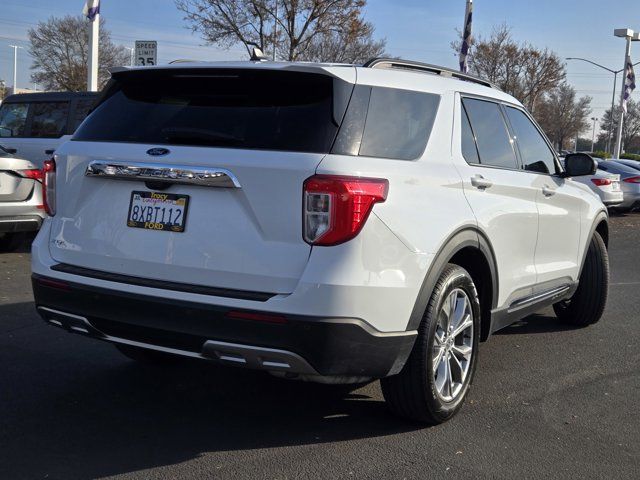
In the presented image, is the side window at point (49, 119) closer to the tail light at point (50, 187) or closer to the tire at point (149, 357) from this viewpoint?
the tire at point (149, 357)

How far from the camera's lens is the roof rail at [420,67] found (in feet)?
13.1

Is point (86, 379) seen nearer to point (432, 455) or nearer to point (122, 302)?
point (122, 302)

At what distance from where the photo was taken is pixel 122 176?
364cm

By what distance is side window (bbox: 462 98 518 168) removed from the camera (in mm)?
4520

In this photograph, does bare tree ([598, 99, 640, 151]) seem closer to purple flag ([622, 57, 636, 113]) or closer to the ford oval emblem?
purple flag ([622, 57, 636, 113])

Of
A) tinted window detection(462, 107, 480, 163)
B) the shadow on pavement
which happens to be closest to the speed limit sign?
the shadow on pavement

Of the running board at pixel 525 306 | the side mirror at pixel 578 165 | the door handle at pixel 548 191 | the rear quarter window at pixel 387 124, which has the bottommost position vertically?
the running board at pixel 525 306

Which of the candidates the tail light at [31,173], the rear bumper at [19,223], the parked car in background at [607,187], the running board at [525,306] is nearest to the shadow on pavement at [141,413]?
the running board at [525,306]

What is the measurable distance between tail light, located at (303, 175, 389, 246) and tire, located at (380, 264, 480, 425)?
28.5 inches

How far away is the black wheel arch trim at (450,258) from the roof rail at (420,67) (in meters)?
0.96

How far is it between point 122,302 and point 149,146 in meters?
0.75

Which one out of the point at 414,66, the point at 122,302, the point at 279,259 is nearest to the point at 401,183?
the point at 279,259

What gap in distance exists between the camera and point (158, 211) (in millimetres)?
3559

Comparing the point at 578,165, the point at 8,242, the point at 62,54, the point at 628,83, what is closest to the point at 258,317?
the point at 578,165
